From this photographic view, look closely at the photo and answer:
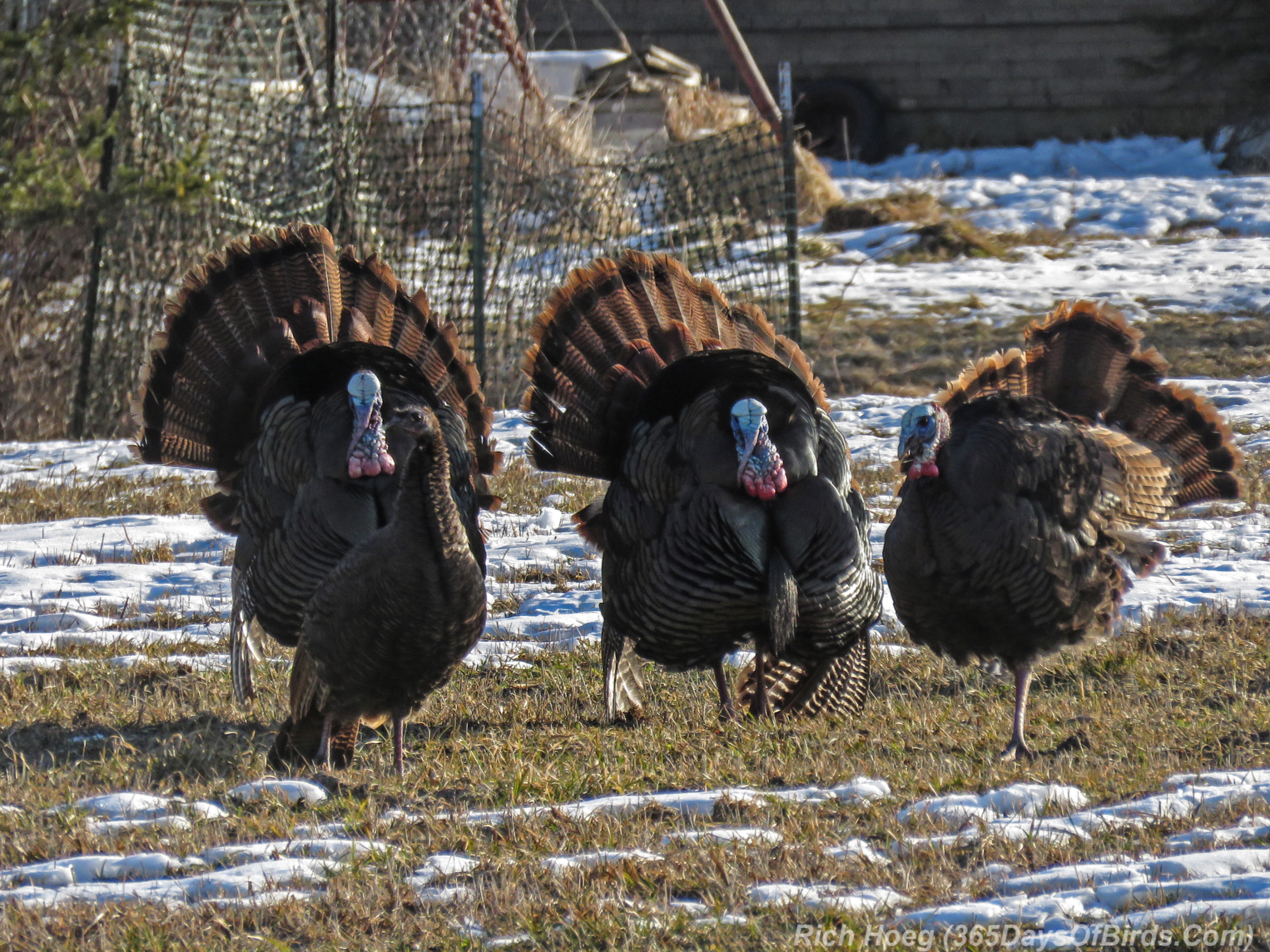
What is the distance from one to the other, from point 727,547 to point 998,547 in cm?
76

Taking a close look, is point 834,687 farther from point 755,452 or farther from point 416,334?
point 416,334

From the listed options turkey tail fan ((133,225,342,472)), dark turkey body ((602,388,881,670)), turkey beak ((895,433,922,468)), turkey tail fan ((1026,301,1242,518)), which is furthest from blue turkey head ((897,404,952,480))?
turkey tail fan ((133,225,342,472))

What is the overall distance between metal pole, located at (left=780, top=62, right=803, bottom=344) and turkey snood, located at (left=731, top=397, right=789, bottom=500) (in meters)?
5.28

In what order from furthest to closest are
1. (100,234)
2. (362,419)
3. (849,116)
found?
(849,116), (100,234), (362,419)

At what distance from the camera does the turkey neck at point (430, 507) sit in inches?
154

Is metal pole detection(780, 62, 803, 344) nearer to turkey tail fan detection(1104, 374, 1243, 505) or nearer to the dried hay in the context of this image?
turkey tail fan detection(1104, 374, 1243, 505)

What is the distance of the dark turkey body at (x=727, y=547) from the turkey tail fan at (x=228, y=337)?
1.48 metres

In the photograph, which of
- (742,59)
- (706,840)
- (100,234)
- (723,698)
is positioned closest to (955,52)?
(742,59)

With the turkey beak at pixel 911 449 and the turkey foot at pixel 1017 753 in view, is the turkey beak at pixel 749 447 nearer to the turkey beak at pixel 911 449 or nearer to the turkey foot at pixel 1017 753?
the turkey beak at pixel 911 449

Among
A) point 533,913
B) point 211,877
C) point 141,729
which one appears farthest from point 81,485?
point 533,913

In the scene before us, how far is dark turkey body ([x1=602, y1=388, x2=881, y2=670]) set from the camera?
4.32 m

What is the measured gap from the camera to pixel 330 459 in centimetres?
434

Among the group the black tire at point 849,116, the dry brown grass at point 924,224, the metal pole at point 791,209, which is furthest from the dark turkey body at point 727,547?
the black tire at point 849,116

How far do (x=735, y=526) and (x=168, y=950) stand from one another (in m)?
2.06
